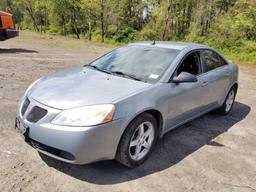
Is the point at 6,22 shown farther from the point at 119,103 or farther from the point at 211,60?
the point at 119,103

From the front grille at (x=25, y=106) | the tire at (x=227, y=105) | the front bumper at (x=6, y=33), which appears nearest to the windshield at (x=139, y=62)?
the front grille at (x=25, y=106)

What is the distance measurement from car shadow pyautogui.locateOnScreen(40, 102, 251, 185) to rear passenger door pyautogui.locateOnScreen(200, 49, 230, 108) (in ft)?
1.44

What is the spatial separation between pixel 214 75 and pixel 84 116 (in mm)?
2823

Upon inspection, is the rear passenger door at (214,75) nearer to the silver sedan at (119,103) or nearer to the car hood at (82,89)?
the silver sedan at (119,103)

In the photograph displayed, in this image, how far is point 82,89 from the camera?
331 centimetres

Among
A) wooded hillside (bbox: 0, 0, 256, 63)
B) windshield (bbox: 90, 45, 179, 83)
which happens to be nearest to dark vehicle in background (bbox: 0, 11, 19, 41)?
windshield (bbox: 90, 45, 179, 83)

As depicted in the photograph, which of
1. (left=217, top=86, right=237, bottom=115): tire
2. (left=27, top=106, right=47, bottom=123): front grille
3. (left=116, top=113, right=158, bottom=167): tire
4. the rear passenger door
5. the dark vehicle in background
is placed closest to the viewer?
(left=27, top=106, right=47, bottom=123): front grille

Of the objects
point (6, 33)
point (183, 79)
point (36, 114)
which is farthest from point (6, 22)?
point (183, 79)

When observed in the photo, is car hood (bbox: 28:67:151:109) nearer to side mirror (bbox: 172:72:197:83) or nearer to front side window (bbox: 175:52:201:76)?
side mirror (bbox: 172:72:197:83)

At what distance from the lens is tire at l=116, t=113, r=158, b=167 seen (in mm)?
3160

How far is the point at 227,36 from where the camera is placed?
21.8 m

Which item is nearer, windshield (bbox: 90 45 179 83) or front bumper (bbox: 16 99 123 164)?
front bumper (bbox: 16 99 123 164)

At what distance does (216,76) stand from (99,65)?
2.10m

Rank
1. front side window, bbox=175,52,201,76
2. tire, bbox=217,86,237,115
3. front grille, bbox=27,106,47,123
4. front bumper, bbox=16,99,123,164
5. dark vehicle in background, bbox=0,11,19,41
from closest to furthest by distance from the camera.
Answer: front bumper, bbox=16,99,123,164, front grille, bbox=27,106,47,123, front side window, bbox=175,52,201,76, tire, bbox=217,86,237,115, dark vehicle in background, bbox=0,11,19,41
